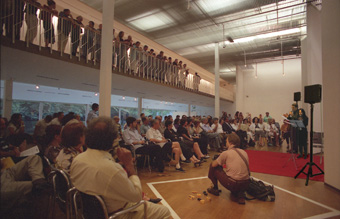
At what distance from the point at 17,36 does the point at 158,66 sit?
498 cm

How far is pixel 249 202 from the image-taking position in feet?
9.10

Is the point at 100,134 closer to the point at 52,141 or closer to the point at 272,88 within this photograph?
the point at 52,141

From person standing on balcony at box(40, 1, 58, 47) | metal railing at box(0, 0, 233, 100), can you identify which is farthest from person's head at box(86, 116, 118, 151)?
person standing on balcony at box(40, 1, 58, 47)

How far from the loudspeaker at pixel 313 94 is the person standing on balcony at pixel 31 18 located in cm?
583

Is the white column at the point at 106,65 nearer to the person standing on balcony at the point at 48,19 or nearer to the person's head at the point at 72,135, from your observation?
the person standing on balcony at the point at 48,19

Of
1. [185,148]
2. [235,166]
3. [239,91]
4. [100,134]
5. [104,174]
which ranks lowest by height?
[185,148]

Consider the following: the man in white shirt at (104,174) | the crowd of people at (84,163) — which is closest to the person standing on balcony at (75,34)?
the crowd of people at (84,163)

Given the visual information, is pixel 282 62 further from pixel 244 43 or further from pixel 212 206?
pixel 212 206

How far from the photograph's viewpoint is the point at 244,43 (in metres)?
11.0

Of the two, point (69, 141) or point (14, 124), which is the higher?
point (14, 124)

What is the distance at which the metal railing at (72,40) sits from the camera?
12.2 feet

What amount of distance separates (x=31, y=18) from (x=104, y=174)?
15.4 ft

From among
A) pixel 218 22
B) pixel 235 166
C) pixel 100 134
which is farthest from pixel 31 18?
pixel 218 22

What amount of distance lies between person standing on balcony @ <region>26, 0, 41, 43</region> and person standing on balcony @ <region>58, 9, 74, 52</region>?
559 millimetres
